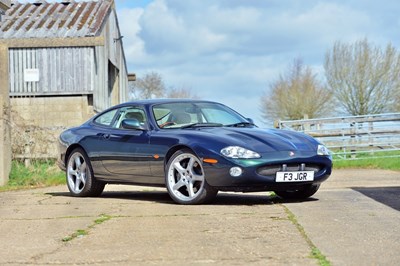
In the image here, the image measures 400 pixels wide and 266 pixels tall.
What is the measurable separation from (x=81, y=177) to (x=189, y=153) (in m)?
2.43

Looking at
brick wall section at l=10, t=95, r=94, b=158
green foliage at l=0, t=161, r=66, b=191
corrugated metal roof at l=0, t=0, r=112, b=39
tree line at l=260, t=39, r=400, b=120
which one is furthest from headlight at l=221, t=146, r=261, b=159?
tree line at l=260, t=39, r=400, b=120

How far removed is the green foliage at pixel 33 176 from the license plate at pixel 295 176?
6.30 metres

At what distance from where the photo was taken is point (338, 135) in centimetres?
2403

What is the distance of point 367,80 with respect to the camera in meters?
56.2

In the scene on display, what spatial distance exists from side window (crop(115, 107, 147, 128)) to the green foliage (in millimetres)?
3786

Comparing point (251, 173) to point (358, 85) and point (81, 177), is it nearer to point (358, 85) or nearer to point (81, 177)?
point (81, 177)

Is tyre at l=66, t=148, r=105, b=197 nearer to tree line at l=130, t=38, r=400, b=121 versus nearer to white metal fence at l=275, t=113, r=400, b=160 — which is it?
white metal fence at l=275, t=113, r=400, b=160

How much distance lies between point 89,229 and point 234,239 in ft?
4.93

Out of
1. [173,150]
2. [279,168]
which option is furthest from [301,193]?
[173,150]

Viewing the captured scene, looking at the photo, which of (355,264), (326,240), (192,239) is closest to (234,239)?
(192,239)

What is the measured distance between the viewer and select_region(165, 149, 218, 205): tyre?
9211mm

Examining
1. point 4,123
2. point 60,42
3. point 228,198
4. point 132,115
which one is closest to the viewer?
point 228,198

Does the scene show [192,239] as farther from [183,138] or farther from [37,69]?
[37,69]

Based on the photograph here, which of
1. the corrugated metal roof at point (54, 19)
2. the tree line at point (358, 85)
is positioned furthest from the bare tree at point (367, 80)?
the corrugated metal roof at point (54, 19)
